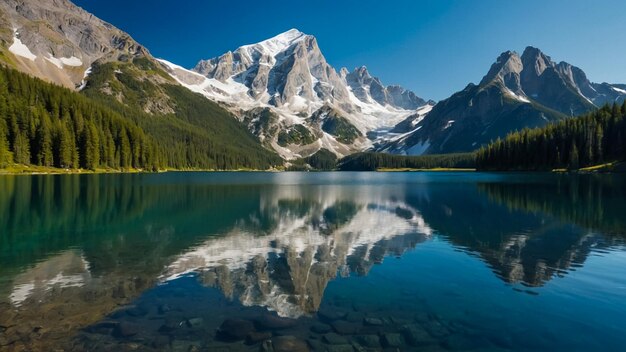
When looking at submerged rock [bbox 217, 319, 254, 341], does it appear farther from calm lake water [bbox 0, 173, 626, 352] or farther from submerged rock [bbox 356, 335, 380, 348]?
submerged rock [bbox 356, 335, 380, 348]

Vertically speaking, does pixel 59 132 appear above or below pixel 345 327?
above

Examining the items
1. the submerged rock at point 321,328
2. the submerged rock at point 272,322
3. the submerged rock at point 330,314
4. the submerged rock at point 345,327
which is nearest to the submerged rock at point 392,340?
the submerged rock at point 345,327

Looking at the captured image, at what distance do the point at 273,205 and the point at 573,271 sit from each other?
1600 inches

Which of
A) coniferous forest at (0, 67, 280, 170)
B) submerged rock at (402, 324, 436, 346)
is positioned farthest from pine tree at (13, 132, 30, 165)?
submerged rock at (402, 324, 436, 346)

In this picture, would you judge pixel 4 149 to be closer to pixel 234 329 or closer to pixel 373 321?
pixel 234 329

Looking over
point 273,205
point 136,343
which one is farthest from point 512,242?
point 273,205

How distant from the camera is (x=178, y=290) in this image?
18.1 metres

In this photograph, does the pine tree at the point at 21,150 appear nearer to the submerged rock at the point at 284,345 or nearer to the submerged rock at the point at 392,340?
the submerged rock at the point at 284,345

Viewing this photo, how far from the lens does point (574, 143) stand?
150 meters

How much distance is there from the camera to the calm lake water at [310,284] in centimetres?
1295

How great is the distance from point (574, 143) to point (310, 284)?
560 feet

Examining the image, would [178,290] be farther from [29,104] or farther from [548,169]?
[548,169]

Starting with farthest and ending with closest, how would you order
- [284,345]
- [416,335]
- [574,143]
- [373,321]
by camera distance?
[574,143]
[373,321]
[416,335]
[284,345]

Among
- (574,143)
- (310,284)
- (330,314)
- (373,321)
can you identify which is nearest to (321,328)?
(330,314)
